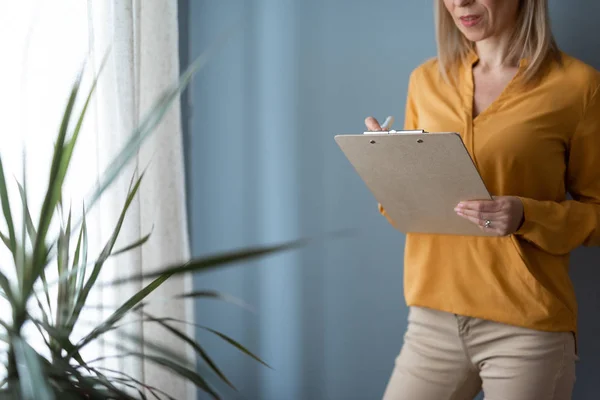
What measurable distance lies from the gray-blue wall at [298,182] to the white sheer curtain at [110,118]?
26cm

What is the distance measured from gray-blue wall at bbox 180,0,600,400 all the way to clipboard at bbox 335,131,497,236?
51 centimetres

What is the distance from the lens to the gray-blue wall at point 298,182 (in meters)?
2.18

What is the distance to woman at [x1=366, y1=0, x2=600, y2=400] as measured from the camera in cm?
158

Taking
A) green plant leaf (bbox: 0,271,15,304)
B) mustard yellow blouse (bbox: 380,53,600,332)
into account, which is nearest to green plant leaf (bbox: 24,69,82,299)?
green plant leaf (bbox: 0,271,15,304)

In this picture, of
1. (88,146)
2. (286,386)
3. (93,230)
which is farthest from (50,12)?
(286,386)

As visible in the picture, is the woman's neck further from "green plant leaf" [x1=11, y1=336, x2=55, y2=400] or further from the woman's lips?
"green plant leaf" [x1=11, y1=336, x2=55, y2=400]

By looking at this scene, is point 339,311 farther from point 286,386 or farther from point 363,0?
point 363,0

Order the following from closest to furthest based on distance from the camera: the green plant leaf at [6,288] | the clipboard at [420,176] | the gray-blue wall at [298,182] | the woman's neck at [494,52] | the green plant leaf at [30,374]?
the green plant leaf at [30,374] < the green plant leaf at [6,288] < the clipboard at [420,176] < the woman's neck at [494,52] < the gray-blue wall at [298,182]

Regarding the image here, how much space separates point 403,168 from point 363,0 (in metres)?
0.81

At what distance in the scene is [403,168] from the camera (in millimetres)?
1539

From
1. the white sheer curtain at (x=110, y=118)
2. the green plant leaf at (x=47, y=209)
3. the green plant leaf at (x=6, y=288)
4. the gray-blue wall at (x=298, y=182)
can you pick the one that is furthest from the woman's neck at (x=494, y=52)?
the green plant leaf at (x=6, y=288)

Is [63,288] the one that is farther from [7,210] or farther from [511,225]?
[511,225]

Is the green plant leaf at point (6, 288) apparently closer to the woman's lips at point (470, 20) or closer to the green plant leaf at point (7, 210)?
the green plant leaf at point (7, 210)

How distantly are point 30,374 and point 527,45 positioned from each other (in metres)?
1.31
